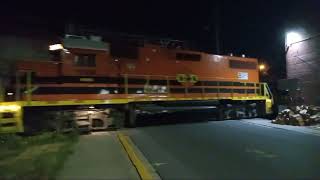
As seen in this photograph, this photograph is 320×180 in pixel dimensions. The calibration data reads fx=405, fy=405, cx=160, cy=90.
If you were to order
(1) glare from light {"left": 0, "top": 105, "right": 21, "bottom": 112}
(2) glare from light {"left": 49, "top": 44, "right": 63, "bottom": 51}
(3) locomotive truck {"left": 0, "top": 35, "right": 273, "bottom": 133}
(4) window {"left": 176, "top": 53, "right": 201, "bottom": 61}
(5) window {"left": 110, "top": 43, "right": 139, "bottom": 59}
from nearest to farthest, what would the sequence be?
(1) glare from light {"left": 0, "top": 105, "right": 21, "bottom": 112}
(3) locomotive truck {"left": 0, "top": 35, "right": 273, "bottom": 133}
(2) glare from light {"left": 49, "top": 44, "right": 63, "bottom": 51}
(5) window {"left": 110, "top": 43, "right": 139, "bottom": 59}
(4) window {"left": 176, "top": 53, "right": 201, "bottom": 61}

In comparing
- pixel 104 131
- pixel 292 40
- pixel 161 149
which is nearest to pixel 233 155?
pixel 161 149

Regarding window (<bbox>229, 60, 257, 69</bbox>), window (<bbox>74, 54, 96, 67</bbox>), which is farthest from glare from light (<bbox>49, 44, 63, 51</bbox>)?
window (<bbox>229, 60, 257, 69</bbox>)

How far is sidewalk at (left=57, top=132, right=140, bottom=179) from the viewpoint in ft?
Answer: 26.5

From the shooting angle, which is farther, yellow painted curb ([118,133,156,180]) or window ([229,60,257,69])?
window ([229,60,257,69])

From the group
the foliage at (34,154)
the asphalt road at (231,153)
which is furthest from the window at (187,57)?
the foliage at (34,154)

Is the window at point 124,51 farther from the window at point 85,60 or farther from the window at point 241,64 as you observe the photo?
the window at point 241,64

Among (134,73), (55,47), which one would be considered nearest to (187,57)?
(134,73)

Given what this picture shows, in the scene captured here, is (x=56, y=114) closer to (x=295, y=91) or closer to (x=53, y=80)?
(x=53, y=80)

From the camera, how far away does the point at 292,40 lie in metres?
26.7

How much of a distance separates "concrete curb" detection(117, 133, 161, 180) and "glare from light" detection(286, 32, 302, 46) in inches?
667

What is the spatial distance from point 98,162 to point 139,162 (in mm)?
984

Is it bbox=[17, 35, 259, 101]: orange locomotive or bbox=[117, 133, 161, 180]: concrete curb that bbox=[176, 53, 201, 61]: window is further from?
bbox=[117, 133, 161, 180]: concrete curb

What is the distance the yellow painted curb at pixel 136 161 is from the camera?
795 centimetres

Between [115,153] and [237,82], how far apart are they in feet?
40.8
